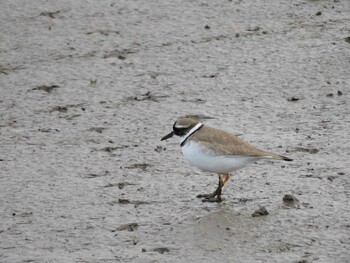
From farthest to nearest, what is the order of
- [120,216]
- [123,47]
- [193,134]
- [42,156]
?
[123,47], [42,156], [193,134], [120,216]

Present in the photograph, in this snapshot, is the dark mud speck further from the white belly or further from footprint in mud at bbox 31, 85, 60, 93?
footprint in mud at bbox 31, 85, 60, 93

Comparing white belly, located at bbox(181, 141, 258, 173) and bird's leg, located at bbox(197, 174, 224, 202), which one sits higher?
white belly, located at bbox(181, 141, 258, 173)

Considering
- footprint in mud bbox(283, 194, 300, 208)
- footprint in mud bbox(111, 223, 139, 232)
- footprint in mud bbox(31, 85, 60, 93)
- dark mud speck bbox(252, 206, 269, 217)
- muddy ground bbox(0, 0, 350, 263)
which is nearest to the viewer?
muddy ground bbox(0, 0, 350, 263)

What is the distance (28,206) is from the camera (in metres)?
6.57

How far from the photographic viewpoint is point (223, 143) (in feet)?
21.8

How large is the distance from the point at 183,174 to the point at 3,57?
10.9 feet

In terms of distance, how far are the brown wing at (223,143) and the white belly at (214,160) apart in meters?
0.04

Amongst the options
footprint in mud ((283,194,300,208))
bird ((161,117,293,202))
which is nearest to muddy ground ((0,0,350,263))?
footprint in mud ((283,194,300,208))

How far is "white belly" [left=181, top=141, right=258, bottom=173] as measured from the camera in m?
6.52

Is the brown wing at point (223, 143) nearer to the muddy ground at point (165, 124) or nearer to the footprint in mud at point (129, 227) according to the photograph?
the muddy ground at point (165, 124)

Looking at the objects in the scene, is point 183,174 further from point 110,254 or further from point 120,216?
point 110,254

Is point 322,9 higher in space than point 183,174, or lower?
higher

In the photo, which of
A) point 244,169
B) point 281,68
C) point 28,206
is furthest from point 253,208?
point 281,68

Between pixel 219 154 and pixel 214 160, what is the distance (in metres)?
0.06
